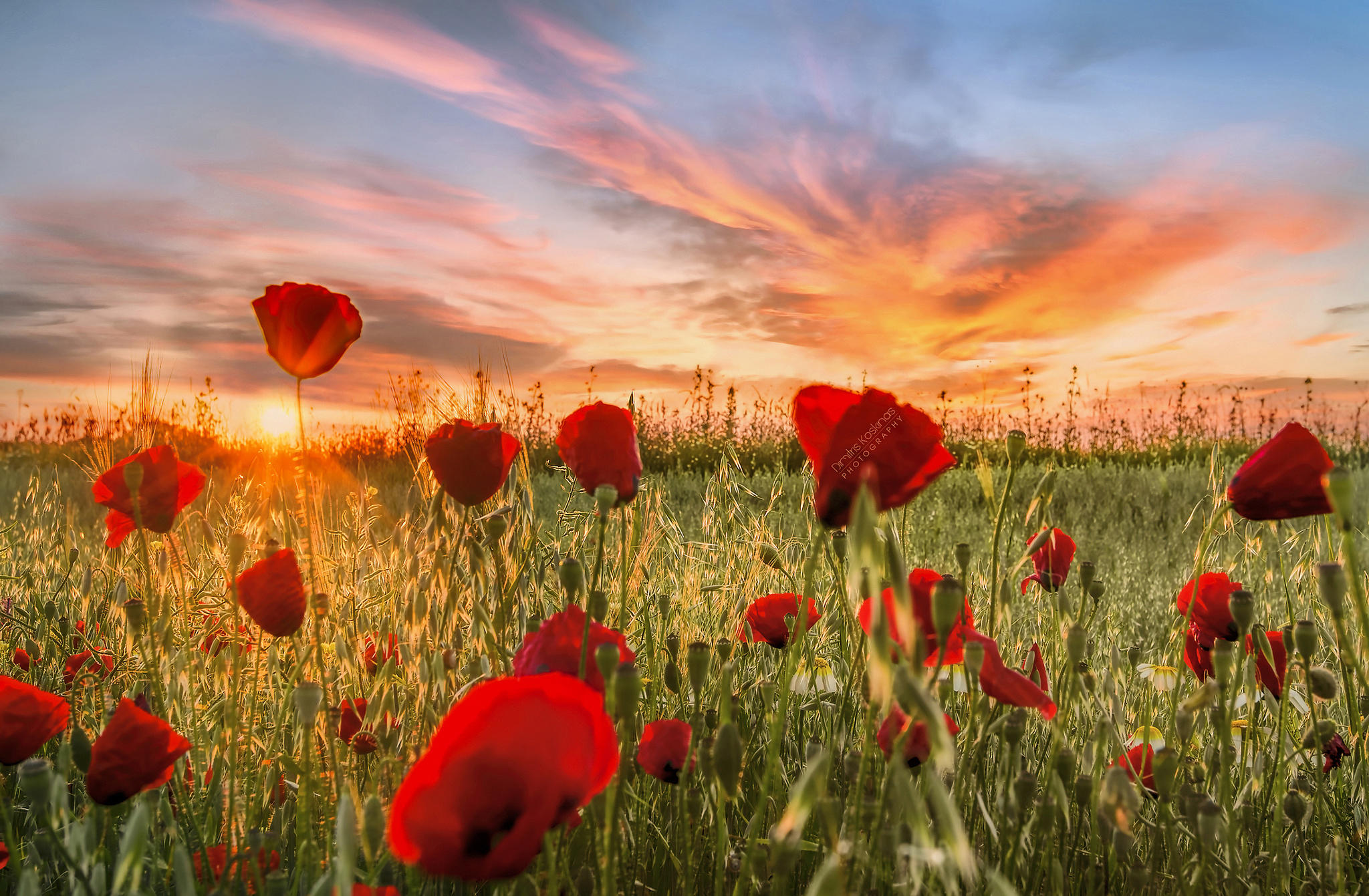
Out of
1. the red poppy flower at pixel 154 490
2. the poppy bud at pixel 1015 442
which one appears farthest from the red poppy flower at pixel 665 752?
the red poppy flower at pixel 154 490

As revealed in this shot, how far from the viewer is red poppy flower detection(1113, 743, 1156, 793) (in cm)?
115

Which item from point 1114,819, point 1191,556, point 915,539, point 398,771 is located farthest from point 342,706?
point 1191,556

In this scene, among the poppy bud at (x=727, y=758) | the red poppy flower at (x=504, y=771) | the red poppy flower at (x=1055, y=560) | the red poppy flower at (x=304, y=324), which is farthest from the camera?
the red poppy flower at (x=1055, y=560)

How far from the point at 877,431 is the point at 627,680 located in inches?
12.9

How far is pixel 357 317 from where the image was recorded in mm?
1303

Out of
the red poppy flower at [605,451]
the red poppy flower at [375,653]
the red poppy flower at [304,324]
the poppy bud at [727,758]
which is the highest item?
the red poppy flower at [304,324]

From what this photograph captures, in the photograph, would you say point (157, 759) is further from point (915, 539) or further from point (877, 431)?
point (915, 539)

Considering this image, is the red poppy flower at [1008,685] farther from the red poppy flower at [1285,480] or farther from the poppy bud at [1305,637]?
the red poppy flower at [1285,480]

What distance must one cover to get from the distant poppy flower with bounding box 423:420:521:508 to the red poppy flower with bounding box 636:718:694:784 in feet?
1.21

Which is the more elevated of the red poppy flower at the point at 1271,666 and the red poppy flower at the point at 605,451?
the red poppy flower at the point at 605,451

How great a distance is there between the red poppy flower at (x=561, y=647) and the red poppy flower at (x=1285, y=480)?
32.2 inches

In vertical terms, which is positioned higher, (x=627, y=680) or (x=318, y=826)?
(x=627, y=680)

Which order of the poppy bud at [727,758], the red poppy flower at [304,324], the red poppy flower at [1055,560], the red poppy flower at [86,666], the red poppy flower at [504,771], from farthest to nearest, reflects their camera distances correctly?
the red poppy flower at [86,666], the red poppy flower at [1055,560], the red poppy flower at [304,324], the poppy bud at [727,758], the red poppy flower at [504,771]

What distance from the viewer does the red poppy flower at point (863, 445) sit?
2.68ft
